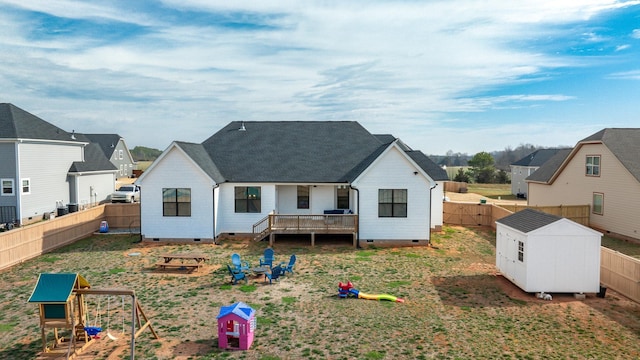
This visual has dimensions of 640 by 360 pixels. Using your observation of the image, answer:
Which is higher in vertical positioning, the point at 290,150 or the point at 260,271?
the point at 290,150

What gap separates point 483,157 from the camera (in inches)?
2879

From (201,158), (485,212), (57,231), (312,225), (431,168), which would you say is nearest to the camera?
(57,231)

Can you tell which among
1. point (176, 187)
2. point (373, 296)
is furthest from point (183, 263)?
point (373, 296)

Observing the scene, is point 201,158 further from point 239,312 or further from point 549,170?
point 549,170

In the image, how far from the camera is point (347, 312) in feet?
45.5

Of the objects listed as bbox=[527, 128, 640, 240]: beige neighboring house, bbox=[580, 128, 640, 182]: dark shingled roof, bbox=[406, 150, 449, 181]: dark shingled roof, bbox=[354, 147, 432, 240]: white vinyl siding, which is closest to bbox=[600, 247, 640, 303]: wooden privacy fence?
bbox=[354, 147, 432, 240]: white vinyl siding

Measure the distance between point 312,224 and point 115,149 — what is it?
178 ft

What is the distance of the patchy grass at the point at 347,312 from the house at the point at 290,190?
2758mm

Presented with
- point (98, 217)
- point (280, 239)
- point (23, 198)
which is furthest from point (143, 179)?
point (23, 198)

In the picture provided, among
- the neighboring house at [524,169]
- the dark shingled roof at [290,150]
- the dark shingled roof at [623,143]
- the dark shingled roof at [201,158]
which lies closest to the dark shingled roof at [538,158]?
the neighboring house at [524,169]

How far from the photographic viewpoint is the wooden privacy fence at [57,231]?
1916cm

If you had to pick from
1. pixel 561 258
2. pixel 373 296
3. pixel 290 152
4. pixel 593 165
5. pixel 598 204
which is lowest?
pixel 373 296

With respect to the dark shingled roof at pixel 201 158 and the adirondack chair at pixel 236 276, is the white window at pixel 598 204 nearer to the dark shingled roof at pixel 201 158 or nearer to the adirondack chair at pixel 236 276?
the adirondack chair at pixel 236 276

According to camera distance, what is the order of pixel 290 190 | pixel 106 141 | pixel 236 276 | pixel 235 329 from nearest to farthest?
pixel 235 329 → pixel 236 276 → pixel 290 190 → pixel 106 141
